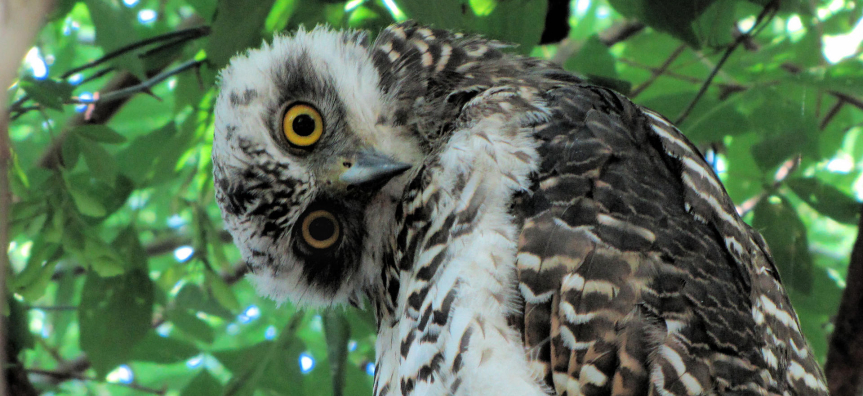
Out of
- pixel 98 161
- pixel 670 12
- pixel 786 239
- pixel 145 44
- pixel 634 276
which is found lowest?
pixel 786 239

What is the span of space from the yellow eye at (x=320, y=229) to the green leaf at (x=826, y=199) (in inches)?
66.0

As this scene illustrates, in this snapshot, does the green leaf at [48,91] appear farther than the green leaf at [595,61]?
No

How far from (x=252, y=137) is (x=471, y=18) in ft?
2.97

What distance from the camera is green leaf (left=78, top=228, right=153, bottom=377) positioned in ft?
8.67

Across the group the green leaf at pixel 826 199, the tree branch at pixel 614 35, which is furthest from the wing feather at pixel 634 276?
the tree branch at pixel 614 35

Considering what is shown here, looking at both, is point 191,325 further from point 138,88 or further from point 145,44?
point 145,44

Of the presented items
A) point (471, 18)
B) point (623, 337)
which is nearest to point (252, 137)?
point (471, 18)

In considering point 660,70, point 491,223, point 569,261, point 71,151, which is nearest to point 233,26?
point 71,151

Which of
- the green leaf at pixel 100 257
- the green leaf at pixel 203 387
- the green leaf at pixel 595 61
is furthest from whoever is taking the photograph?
the green leaf at pixel 203 387

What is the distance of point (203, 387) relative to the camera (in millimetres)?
2863

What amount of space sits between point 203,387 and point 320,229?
105 cm

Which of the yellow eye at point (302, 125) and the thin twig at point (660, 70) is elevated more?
the yellow eye at point (302, 125)

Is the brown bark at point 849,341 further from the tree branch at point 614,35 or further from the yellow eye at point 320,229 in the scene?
the yellow eye at point 320,229

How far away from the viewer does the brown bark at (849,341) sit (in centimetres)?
278
